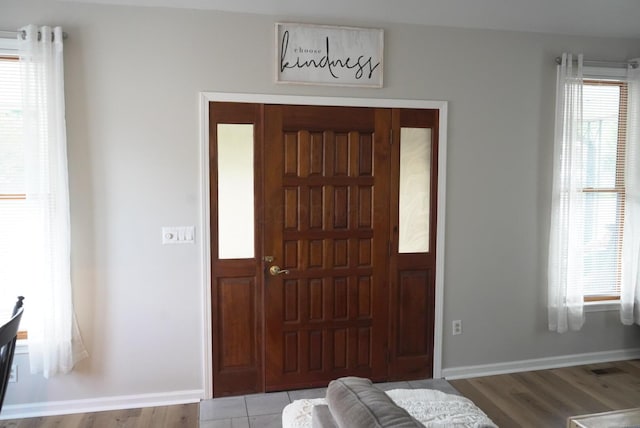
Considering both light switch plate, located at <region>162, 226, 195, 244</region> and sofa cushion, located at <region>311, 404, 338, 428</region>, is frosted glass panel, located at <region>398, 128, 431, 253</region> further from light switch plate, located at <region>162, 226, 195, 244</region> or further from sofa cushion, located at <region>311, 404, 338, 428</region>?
sofa cushion, located at <region>311, 404, 338, 428</region>

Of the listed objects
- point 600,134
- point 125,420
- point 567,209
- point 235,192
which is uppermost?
point 600,134

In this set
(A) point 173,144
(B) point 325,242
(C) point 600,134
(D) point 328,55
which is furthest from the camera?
(C) point 600,134

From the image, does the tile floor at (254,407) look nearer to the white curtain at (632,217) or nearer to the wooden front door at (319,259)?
the wooden front door at (319,259)

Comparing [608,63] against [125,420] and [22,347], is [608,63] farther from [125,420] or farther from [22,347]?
[22,347]

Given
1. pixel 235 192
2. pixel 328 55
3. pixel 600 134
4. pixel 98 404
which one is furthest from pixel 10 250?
pixel 600 134

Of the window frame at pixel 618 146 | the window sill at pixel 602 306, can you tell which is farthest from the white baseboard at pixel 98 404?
the window frame at pixel 618 146

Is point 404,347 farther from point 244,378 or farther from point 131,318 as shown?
point 131,318

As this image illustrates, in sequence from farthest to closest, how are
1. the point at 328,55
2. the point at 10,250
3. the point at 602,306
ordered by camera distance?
1. the point at 602,306
2. the point at 328,55
3. the point at 10,250

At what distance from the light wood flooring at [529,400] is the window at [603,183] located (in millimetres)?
614

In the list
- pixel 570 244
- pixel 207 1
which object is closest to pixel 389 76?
pixel 207 1

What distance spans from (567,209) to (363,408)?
2782mm

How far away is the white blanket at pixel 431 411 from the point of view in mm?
1812

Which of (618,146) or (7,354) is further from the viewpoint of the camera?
(618,146)

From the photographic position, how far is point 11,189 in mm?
2953
